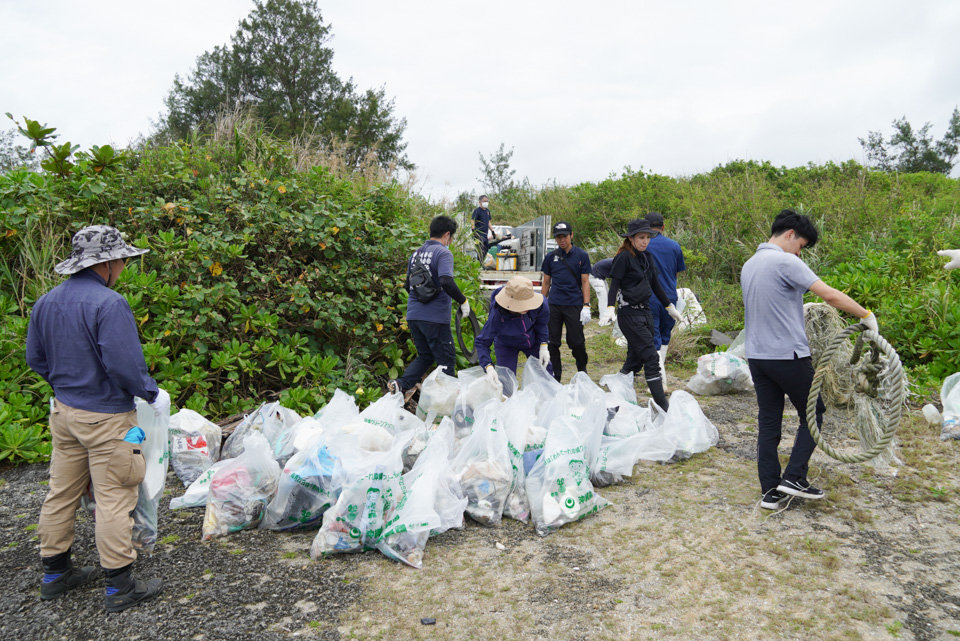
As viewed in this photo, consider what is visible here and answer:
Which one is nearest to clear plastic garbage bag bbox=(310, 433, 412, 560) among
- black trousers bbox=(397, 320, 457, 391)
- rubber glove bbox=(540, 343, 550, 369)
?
black trousers bbox=(397, 320, 457, 391)

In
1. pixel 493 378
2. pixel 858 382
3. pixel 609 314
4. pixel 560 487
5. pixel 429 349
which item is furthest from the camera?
pixel 609 314

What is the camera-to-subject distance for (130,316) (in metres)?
2.55

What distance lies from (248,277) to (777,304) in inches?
151

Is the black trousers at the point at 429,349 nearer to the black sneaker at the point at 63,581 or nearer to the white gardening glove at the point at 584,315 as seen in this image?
the white gardening glove at the point at 584,315

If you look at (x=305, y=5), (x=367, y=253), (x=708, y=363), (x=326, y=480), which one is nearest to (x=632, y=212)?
(x=708, y=363)

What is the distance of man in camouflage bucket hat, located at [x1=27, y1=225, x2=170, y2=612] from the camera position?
2.47 meters

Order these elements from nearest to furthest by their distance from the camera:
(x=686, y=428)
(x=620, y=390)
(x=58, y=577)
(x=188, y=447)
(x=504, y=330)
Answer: (x=58, y=577), (x=188, y=447), (x=686, y=428), (x=620, y=390), (x=504, y=330)

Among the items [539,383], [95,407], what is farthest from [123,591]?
[539,383]

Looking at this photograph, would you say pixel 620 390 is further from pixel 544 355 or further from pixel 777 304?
pixel 777 304

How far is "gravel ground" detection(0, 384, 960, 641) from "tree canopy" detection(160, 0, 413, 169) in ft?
62.8

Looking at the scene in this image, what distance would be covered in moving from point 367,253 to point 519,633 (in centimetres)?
392

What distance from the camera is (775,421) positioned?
3350mm

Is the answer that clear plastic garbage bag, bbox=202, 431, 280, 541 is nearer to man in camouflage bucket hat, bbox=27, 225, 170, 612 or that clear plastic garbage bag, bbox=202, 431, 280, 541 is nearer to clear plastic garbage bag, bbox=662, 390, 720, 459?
man in camouflage bucket hat, bbox=27, 225, 170, 612

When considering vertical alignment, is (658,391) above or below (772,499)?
above
